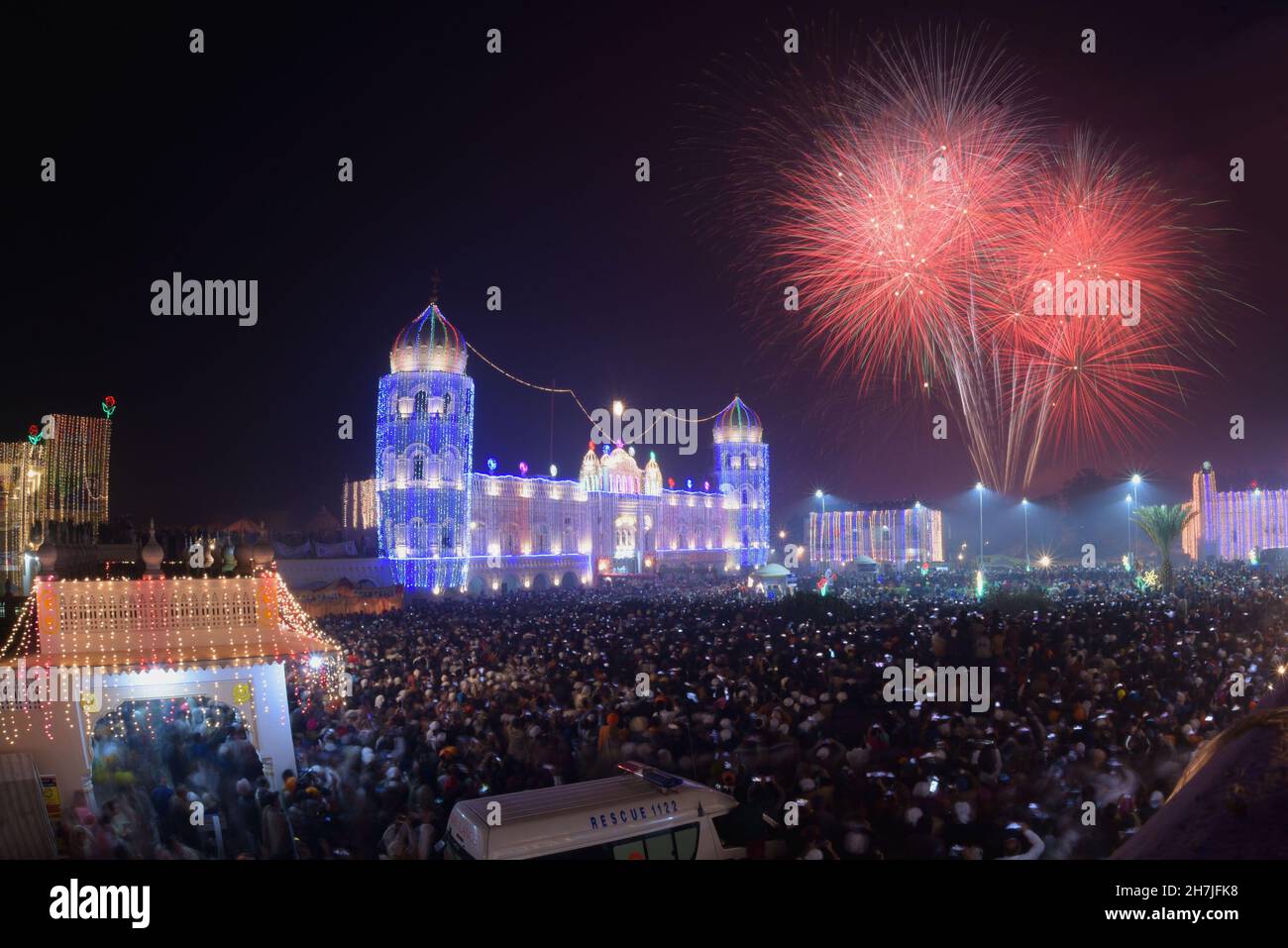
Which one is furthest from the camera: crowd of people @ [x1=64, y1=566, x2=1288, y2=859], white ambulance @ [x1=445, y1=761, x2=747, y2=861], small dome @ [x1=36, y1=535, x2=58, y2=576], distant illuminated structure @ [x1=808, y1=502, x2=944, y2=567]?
distant illuminated structure @ [x1=808, y1=502, x2=944, y2=567]

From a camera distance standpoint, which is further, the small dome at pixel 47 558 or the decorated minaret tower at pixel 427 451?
the decorated minaret tower at pixel 427 451

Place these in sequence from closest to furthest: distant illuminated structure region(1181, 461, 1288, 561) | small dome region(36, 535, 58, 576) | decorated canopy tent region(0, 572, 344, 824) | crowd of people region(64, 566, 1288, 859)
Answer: crowd of people region(64, 566, 1288, 859) → decorated canopy tent region(0, 572, 344, 824) → small dome region(36, 535, 58, 576) → distant illuminated structure region(1181, 461, 1288, 561)

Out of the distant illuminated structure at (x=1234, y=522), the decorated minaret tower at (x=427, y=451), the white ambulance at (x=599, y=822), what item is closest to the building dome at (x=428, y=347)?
the decorated minaret tower at (x=427, y=451)

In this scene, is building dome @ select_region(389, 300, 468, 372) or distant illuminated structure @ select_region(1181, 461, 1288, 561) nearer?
building dome @ select_region(389, 300, 468, 372)

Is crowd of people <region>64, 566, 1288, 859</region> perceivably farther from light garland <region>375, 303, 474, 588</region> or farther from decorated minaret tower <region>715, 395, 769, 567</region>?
decorated minaret tower <region>715, 395, 769, 567</region>

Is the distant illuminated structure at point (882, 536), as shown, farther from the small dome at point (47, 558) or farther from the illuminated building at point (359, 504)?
the small dome at point (47, 558)

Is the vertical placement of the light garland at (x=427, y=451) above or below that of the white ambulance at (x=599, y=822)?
above

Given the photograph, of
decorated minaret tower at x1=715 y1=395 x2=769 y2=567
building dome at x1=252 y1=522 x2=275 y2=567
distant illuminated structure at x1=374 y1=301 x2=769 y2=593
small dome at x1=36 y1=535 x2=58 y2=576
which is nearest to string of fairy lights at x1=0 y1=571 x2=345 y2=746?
building dome at x1=252 y1=522 x2=275 y2=567
